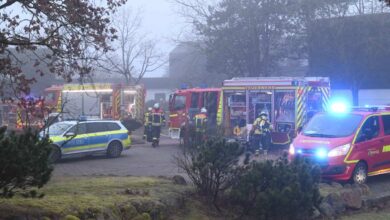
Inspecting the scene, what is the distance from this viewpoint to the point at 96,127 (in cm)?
1831

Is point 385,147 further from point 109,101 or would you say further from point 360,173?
point 109,101

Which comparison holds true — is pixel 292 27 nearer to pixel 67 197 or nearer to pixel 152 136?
pixel 152 136

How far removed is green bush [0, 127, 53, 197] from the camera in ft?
20.3

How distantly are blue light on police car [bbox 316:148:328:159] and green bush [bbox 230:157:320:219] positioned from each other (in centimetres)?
339

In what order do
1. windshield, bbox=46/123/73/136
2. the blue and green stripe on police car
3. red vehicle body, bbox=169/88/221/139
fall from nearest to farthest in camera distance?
the blue and green stripe on police car < windshield, bbox=46/123/73/136 < red vehicle body, bbox=169/88/221/139

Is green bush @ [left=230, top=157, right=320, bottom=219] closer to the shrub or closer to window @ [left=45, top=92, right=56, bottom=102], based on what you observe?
the shrub

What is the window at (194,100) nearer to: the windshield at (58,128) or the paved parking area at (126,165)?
the paved parking area at (126,165)

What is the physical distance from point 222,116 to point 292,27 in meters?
16.4

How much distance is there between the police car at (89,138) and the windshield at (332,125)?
7198 mm

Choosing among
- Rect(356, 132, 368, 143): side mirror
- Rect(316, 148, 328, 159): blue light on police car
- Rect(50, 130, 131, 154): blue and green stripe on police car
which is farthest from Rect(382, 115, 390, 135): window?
Rect(50, 130, 131, 154): blue and green stripe on police car

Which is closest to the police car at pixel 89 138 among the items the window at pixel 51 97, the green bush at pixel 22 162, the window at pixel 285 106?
the window at pixel 285 106

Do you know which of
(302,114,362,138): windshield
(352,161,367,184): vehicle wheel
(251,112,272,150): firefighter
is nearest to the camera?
(352,161,367,184): vehicle wheel

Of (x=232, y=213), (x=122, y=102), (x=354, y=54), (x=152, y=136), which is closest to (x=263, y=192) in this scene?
(x=232, y=213)

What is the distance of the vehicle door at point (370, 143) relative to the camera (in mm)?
12180
